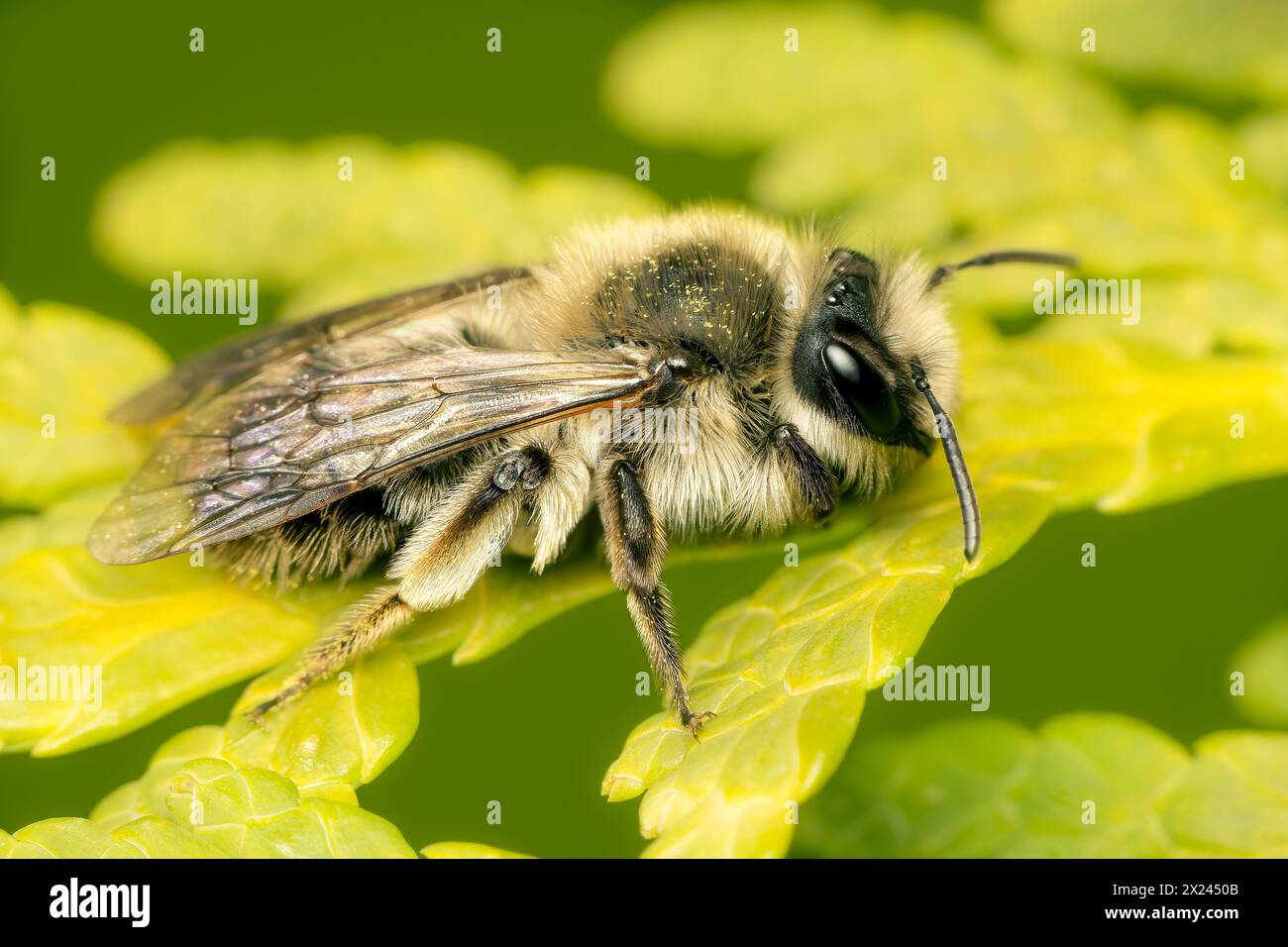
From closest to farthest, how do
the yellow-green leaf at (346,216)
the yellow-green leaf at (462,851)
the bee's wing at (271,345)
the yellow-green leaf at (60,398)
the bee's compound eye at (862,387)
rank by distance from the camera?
1. the yellow-green leaf at (462,851)
2. the bee's compound eye at (862,387)
3. the yellow-green leaf at (60,398)
4. the bee's wing at (271,345)
5. the yellow-green leaf at (346,216)

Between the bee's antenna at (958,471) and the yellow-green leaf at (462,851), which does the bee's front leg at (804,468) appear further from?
the yellow-green leaf at (462,851)

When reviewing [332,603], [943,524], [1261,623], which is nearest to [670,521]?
[943,524]

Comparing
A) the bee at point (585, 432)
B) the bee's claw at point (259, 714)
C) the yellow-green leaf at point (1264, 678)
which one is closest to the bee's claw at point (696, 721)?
the bee at point (585, 432)

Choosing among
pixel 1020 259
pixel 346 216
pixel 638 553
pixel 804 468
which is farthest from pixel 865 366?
pixel 346 216

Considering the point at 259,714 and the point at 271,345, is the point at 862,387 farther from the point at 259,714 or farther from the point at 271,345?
the point at 271,345

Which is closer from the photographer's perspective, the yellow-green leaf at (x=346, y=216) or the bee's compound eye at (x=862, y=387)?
the bee's compound eye at (x=862, y=387)
